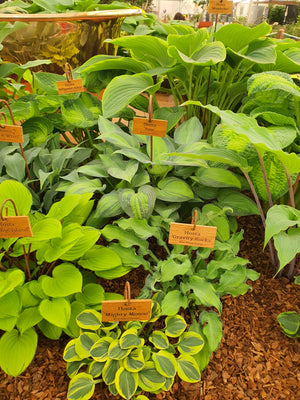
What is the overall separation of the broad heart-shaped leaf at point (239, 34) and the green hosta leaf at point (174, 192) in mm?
632

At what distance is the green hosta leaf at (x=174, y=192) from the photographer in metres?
1.04

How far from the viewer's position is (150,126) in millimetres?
966

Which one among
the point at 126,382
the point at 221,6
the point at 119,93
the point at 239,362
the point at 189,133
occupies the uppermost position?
the point at 221,6

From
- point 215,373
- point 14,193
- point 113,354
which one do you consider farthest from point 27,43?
point 215,373

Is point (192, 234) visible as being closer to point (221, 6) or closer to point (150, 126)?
point (150, 126)

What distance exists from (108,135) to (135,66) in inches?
17.6

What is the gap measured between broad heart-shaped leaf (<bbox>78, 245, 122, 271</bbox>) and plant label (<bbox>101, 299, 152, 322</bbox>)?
20cm

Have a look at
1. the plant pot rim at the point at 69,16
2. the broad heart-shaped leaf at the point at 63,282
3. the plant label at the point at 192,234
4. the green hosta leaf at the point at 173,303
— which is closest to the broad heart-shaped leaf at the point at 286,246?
the plant label at the point at 192,234

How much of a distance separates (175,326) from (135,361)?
14 centimetres

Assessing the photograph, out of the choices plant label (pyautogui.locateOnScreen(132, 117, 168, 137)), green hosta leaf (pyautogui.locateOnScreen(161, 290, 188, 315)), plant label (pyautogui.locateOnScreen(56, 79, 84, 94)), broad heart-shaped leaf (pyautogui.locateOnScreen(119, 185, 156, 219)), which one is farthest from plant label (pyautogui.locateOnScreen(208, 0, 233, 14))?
green hosta leaf (pyautogui.locateOnScreen(161, 290, 188, 315))

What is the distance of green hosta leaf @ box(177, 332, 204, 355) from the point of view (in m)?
0.81

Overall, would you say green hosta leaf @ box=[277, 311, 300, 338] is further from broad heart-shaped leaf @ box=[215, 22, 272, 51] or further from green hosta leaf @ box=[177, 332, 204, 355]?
broad heart-shaped leaf @ box=[215, 22, 272, 51]

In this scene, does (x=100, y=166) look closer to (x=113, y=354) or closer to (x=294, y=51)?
(x=113, y=354)


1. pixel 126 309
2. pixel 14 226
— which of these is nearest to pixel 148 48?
pixel 14 226
